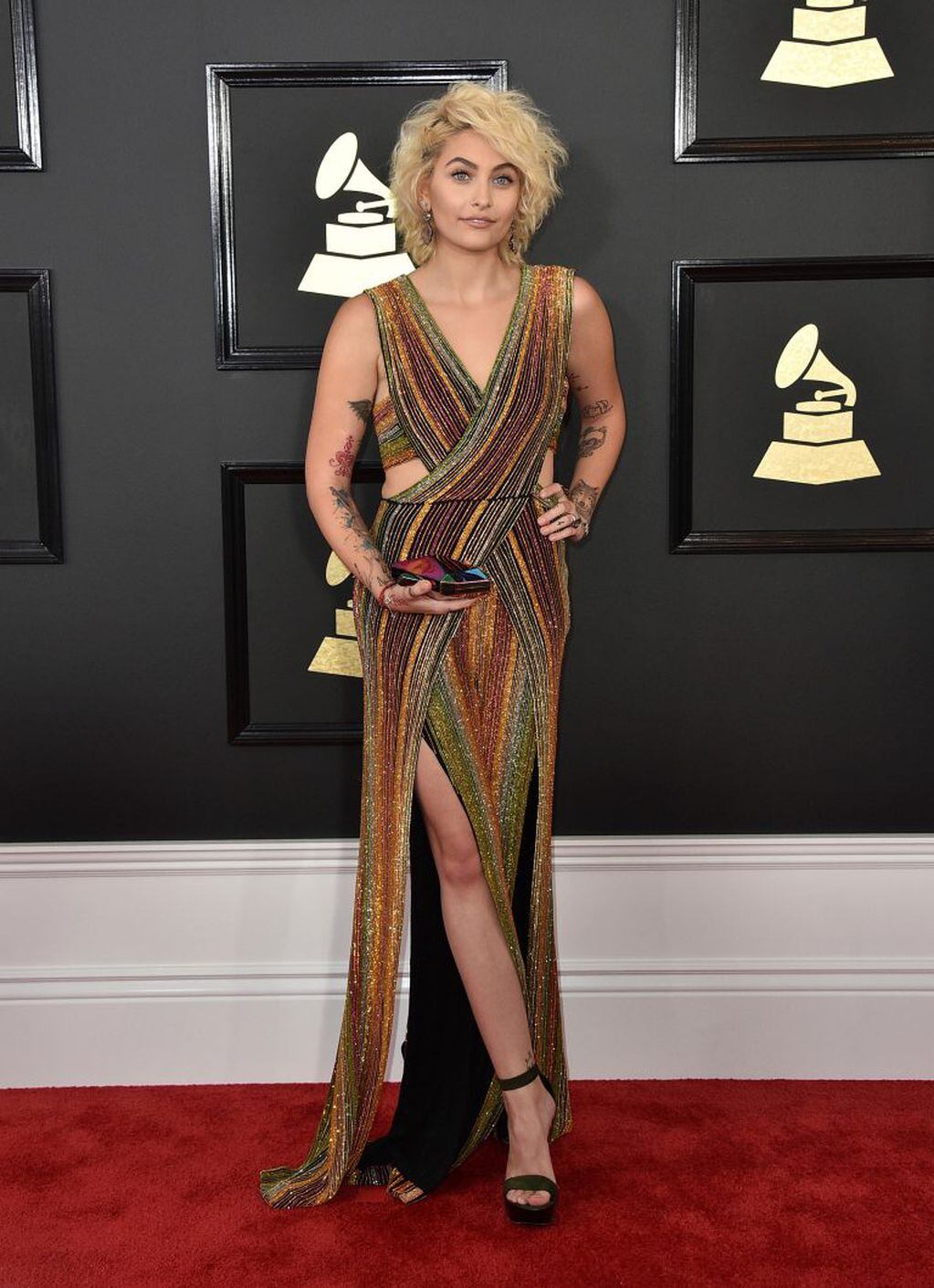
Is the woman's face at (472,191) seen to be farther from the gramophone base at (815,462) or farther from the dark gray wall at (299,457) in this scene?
the gramophone base at (815,462)

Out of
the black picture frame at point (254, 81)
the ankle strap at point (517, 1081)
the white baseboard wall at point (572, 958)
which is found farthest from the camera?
the white baseboard wall at point (572, 958)

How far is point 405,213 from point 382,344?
276mm

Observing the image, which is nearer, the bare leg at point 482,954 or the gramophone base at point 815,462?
the bare leg at point 482,954

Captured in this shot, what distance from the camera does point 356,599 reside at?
2.40 meters

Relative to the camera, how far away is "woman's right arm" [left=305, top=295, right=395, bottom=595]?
2.33 meters

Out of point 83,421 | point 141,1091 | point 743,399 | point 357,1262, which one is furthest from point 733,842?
point 83,421

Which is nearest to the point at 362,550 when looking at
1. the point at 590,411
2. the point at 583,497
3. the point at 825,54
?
the point at 583,497

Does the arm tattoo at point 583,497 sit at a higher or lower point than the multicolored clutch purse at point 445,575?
higher

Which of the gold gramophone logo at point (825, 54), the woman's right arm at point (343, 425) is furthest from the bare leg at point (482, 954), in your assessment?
the gold gramophone logo at point (825, 54)

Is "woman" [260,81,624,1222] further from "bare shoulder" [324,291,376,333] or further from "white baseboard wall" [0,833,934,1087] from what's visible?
"white baseboard wall" [0,833,934,1087]

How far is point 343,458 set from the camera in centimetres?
237

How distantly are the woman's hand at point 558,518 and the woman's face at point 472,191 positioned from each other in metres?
0.46

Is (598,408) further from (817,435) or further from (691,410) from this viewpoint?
(817,435)

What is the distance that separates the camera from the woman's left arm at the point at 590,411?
239 centimetres
